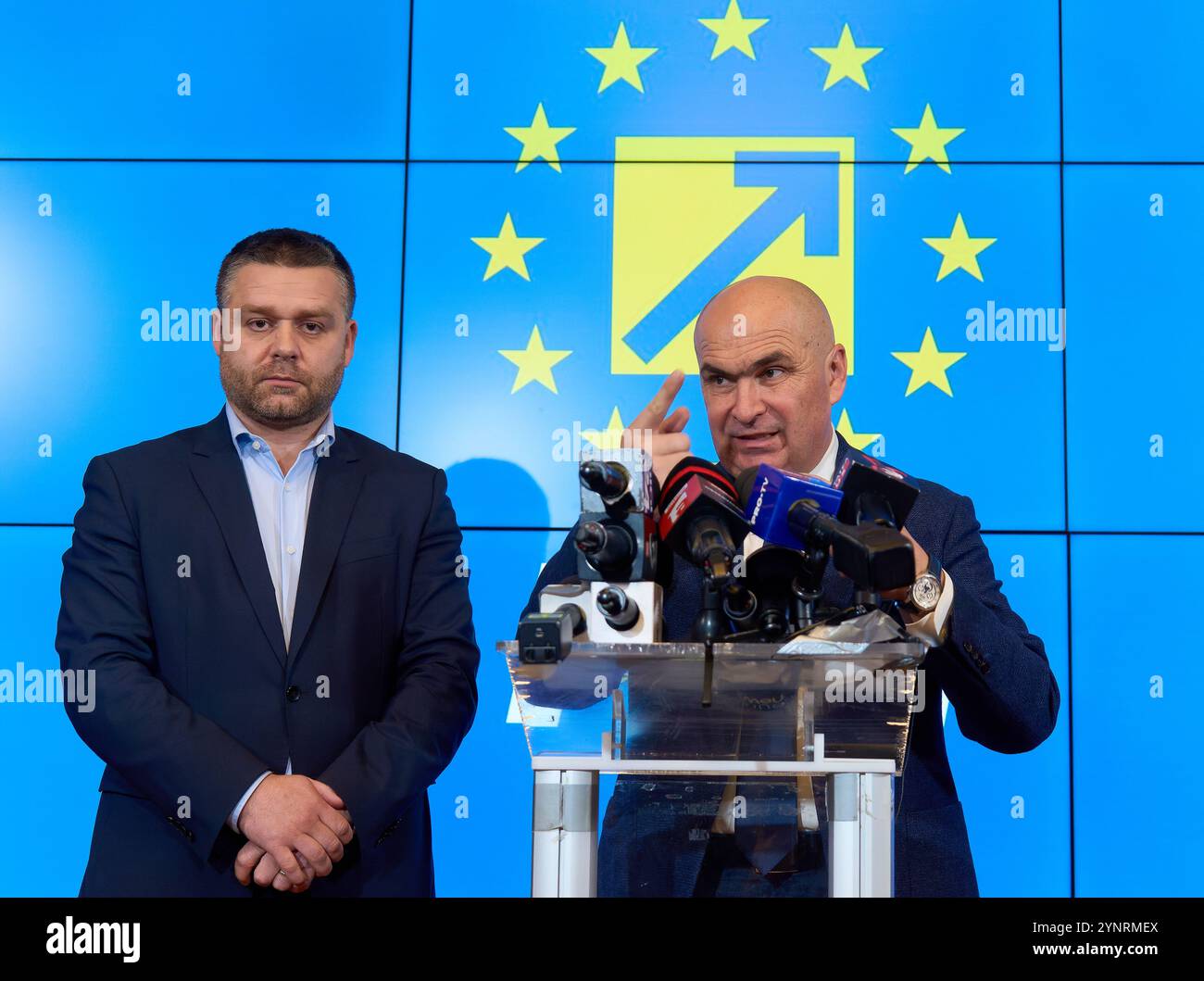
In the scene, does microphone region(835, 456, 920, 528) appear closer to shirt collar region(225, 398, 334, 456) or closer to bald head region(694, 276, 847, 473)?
bald head region(694, 276, 847, 473)

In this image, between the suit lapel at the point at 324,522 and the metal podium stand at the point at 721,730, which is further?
the suit lapel at the point at 324,522

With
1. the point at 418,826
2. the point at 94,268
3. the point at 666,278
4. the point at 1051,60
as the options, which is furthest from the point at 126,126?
the point at 1051,60

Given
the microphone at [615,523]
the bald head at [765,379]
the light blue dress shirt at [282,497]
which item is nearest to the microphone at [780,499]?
the microphone at [615,523]

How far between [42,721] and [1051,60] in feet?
10.4

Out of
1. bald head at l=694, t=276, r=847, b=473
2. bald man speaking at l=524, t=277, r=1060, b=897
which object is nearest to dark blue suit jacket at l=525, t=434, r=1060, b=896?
bald man speaking at l=524, t=277, r=1060, b=897

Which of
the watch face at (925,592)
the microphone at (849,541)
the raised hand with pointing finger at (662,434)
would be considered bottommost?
the watch face at (925,592)

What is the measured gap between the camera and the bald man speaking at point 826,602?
1.77m

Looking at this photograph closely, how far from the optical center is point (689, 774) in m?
1.72

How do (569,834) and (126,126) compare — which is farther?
(126,126)

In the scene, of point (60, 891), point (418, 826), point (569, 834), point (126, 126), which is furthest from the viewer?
point (126, 126)

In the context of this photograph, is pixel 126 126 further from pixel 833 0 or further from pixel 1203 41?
pixel 1203 41

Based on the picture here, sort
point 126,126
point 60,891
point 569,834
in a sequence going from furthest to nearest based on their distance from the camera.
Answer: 1. point 126,126
2. point 60,891
3. point 569,834

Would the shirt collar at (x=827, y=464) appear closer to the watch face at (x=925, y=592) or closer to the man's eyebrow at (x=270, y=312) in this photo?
the watch face at (x=925, y=592)

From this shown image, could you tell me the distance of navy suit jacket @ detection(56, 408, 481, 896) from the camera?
230cm
